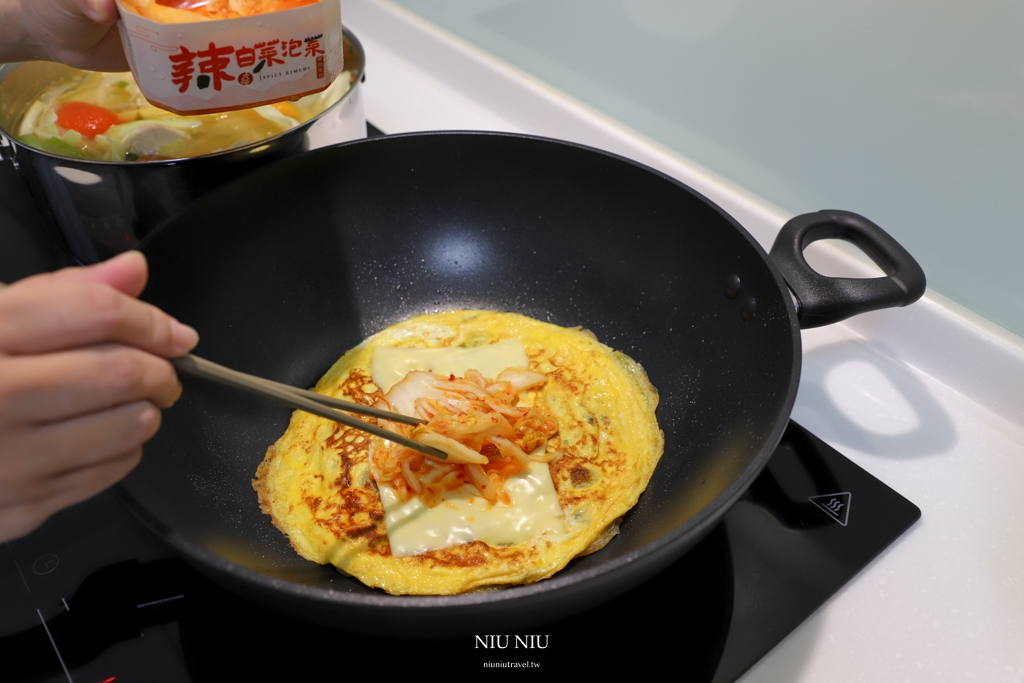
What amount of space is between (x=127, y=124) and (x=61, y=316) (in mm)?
870

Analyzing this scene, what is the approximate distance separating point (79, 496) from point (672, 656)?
60 centimetres

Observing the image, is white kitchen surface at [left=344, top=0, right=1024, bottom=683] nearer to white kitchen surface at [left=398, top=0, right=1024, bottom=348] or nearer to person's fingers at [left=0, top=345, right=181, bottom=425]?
white kitchen surface at [left=398, top=0, right=1024, bottom=348]

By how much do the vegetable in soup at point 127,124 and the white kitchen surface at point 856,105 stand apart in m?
0.63

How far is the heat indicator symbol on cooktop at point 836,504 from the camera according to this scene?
88 cm

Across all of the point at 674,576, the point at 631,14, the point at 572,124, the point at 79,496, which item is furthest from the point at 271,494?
the point at 631,14

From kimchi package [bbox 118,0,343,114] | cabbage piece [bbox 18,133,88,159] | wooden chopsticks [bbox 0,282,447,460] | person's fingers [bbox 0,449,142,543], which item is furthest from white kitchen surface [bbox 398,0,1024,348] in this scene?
person's fingers [bbox 0,449,142,543]

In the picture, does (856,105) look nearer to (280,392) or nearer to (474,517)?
(474,517)

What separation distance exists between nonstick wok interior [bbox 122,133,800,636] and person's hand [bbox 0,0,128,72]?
0.36 m

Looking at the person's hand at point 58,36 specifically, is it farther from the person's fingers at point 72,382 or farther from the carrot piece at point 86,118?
the person's fingers at point 72,382

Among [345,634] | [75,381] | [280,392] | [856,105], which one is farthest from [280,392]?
[856,105]

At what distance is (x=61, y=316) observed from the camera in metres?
0.45

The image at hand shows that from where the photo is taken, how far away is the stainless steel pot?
3.18ft

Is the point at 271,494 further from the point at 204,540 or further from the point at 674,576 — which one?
the point at 674,576

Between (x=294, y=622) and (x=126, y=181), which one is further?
(x=126, y=181)
